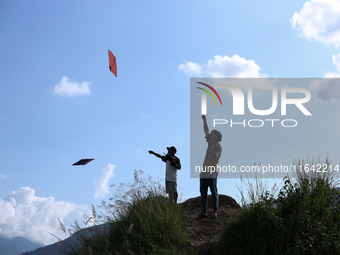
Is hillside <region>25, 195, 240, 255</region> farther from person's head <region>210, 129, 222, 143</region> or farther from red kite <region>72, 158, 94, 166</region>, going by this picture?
red kite <region>72, 158, 94, 166</region>

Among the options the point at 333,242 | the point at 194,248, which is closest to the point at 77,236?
the point at 194,248

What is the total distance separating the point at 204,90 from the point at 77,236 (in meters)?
5.98

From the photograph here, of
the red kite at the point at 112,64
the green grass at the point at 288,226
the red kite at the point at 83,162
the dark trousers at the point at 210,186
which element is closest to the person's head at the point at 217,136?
the dark trousers at the point at 210,186

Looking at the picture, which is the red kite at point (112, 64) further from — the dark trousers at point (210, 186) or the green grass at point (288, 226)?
the green grass at point (288, 226)

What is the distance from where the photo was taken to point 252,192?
5855mm

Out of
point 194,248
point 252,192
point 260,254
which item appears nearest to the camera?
point 260,254

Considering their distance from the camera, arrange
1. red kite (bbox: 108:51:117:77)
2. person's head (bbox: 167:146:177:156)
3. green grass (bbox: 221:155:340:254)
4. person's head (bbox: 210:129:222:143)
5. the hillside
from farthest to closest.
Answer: red kite (bbox: 108:51:117:77) < person's head (bbox: 167:146:177:156) < person's head (bbox: 210:129:222:143) < the hillside < green grass (bbox: 221:155:340:254)

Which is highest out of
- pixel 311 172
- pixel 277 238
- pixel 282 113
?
pixel 282 113

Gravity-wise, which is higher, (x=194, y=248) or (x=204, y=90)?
(x=204, y=90)

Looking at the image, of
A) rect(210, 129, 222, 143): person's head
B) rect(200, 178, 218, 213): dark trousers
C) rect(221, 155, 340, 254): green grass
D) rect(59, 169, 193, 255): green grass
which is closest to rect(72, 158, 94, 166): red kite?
rect(59, 169, 193, 255): green grass

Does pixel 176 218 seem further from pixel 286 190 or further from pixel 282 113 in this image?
pixel 282 113

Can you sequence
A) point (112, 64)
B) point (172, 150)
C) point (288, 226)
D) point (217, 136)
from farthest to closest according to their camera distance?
point (112, 64) < point (172, 150) < point (217, 136) < point (288, 226)

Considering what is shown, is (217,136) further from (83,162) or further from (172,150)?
(83,162)

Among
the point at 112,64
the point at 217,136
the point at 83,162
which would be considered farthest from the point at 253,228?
the point at 112,64
